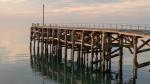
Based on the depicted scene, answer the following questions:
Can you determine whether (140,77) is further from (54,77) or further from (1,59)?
(1,59)

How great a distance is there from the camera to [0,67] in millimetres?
46219

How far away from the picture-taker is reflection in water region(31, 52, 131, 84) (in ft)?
119

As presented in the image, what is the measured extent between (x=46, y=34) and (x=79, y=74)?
65.0 ft

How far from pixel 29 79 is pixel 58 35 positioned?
12.7 metres

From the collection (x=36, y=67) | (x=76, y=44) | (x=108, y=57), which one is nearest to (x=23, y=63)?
(x=36, y=67)

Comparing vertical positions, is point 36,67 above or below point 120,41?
below

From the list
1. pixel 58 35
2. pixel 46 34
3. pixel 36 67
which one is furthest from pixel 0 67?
pixel 46 34

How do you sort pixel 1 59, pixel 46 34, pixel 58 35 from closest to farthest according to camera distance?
pixel 58 35
pixel 1 59
pixel 46 34

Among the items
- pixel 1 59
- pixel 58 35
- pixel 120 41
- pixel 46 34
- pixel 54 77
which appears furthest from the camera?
pixel 46 34

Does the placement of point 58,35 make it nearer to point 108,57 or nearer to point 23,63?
point 23,63

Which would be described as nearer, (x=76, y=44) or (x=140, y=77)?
(x=140, y=77)

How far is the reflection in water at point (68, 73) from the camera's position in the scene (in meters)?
36.2

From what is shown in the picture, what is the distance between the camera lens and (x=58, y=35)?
49312 millimetres

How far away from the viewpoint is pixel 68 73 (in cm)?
4106
